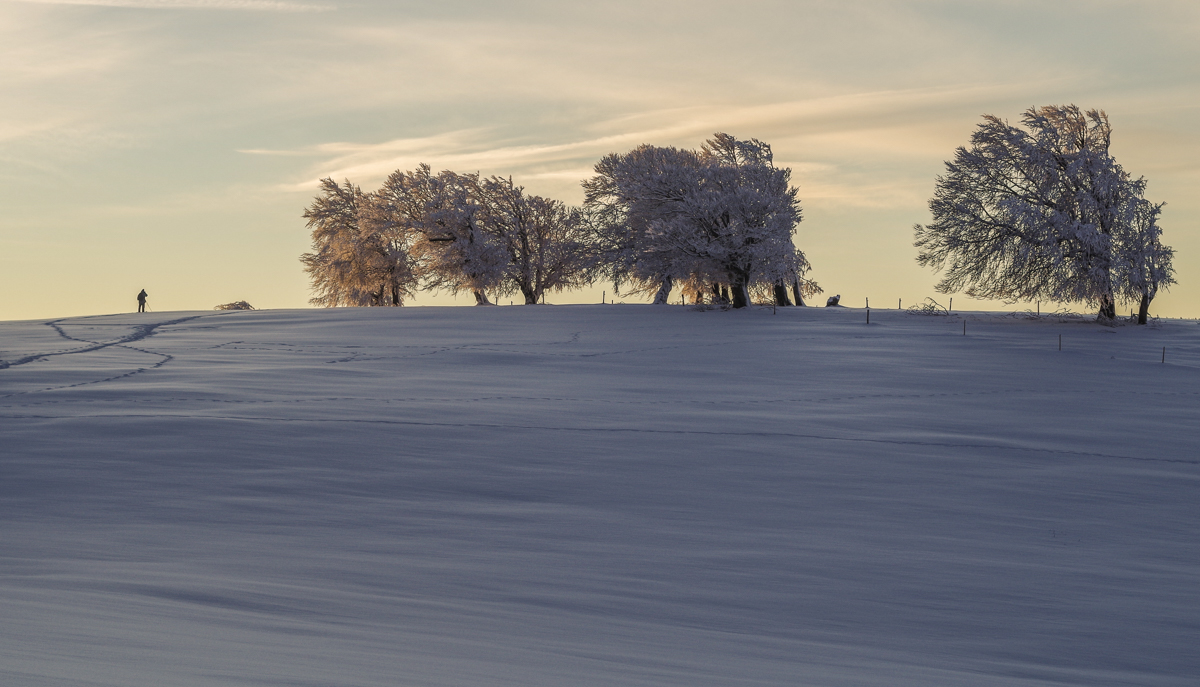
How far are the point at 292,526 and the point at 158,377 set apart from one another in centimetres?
1208

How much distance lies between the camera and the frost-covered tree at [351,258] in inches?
2625

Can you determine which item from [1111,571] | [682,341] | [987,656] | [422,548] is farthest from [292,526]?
[682,341]

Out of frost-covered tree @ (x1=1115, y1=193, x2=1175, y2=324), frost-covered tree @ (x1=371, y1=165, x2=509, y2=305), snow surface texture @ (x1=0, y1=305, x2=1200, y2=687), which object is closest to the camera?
snow surface texture @ (x1=0, y1=305, x2=1200, y2=687)

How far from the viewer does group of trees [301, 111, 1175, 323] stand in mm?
39656

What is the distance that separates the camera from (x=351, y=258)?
6794 cm

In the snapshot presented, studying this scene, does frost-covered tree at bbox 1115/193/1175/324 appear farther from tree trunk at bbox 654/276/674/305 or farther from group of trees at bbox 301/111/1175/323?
tree trunk at bbox 654/276/674/305

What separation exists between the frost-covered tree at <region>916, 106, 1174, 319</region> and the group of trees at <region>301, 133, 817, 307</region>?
24.5 feet

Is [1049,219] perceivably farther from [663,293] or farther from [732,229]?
[663,293]

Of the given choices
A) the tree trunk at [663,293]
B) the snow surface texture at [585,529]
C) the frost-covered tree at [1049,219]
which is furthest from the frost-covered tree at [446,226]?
the snow surface texture at [585,529]

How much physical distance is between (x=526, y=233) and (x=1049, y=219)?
34303 mm

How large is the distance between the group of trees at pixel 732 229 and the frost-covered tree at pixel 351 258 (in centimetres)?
17

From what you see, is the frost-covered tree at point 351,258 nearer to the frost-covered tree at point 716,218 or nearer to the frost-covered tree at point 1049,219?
the frost-covered tree at point 716,218

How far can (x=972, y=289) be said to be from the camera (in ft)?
138

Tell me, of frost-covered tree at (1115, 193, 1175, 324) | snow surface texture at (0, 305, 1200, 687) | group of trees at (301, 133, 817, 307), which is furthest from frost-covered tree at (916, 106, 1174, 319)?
snow surface texture at (0, 305, 1200, 687)
